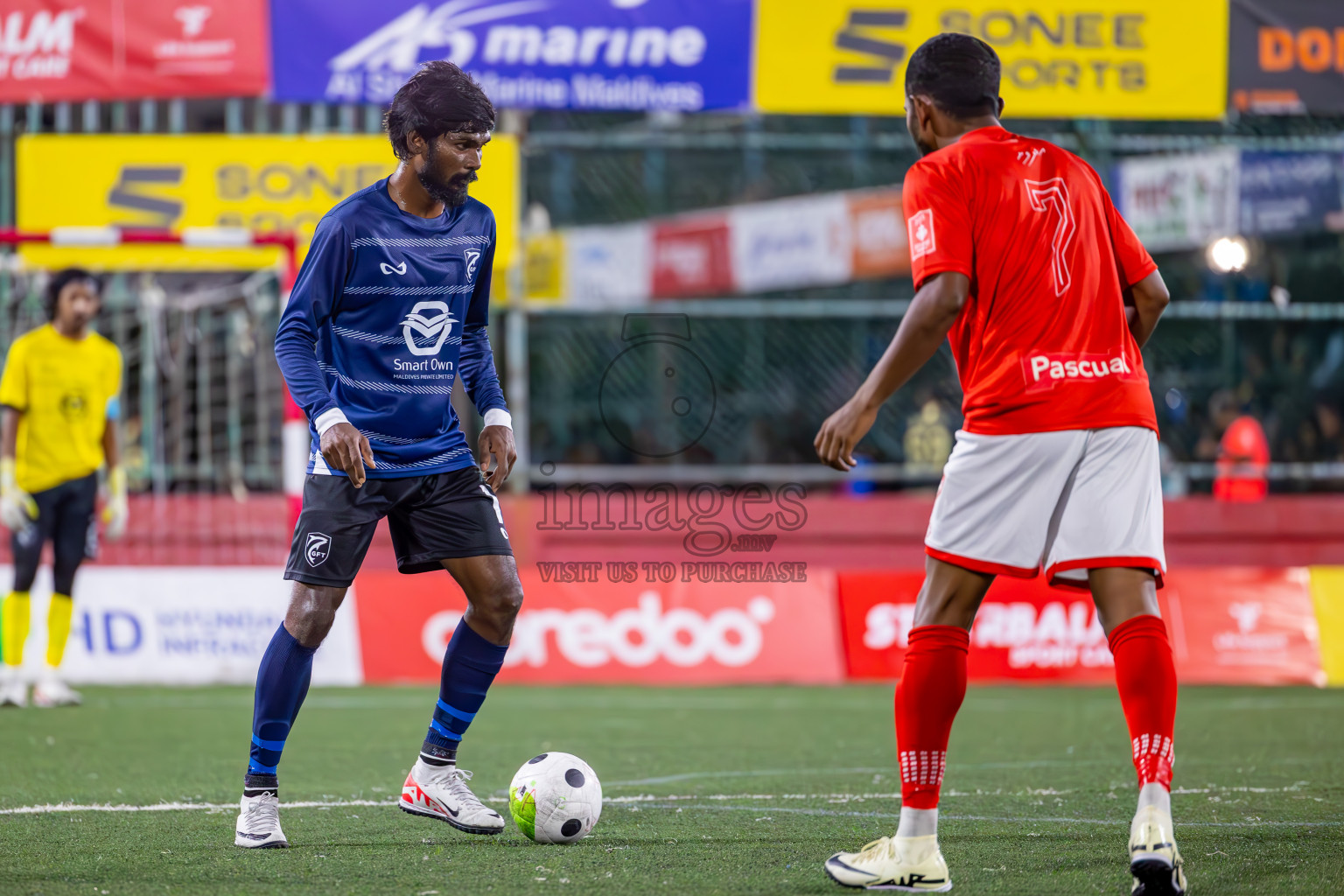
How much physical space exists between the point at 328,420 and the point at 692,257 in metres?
12.2

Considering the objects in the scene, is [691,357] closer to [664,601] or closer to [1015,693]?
[664,601]

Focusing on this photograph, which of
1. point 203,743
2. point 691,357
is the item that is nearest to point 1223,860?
point 203,743

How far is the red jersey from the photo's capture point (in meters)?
3.88

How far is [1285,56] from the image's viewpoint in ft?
38.5

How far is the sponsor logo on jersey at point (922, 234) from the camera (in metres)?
3.87

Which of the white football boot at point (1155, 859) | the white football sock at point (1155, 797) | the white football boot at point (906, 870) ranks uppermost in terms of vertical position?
the white football sock at point (1155, 797)

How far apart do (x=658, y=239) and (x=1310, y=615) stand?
803 cm

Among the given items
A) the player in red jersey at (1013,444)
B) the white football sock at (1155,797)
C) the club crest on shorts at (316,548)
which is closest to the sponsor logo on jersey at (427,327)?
the club crest on shorts at (316,548)

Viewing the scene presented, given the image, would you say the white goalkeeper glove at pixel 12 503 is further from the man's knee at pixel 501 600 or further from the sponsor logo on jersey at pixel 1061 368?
the sponsor logo on jersey at pixel 1061 368

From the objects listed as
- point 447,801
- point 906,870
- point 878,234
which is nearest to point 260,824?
point 447,801

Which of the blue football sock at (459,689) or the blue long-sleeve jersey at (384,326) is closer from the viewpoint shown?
the blue long-sleeve jersey at (384,326)

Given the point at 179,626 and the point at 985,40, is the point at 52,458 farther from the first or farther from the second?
the point at 985,40

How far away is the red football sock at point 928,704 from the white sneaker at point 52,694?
6494mm

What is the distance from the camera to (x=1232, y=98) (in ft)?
38.5
